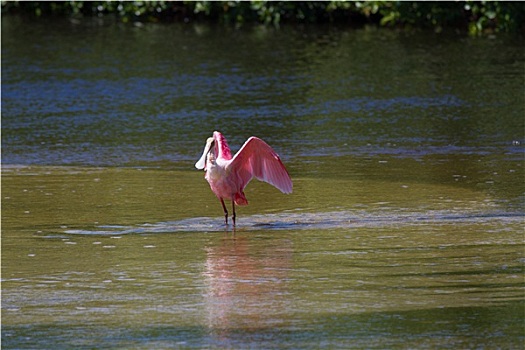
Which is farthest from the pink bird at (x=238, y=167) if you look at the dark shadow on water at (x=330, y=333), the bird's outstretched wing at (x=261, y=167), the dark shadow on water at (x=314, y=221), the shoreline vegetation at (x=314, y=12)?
the shoreline vegetation at (x=314, y=12)

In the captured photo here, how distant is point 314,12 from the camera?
25641mm

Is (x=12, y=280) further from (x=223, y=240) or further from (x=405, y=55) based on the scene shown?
(x=405, y=55)

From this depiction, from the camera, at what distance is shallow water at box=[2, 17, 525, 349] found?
6.18 m

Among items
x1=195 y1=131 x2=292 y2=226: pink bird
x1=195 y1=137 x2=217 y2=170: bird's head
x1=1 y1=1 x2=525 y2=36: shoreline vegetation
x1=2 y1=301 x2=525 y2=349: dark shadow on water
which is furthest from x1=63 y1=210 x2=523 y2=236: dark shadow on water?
x1=1 y1=1 x2=525 y2=36: shoreline vegetation

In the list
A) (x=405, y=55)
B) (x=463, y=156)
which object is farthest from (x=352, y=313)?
(x=405, y=55)

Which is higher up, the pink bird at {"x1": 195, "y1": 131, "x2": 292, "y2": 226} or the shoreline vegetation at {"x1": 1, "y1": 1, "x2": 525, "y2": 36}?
the pink bird at {"x1": 195, "y1": 131, "x2": 292, "y2": 226}

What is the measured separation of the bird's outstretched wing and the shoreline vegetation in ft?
45.1

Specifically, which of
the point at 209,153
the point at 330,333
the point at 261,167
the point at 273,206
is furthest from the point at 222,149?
the point at 330,333

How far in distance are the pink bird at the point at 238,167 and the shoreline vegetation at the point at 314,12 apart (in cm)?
1380

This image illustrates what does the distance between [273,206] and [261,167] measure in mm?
486

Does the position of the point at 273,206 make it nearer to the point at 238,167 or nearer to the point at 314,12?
the point at 238,167

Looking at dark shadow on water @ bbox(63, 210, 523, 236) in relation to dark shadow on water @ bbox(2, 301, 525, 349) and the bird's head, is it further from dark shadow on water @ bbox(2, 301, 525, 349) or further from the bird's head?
dark shadow on water @ bbox(2, 301, 525, 349)

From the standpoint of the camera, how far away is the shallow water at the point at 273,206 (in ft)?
20.3

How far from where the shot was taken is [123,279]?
23.5ft
